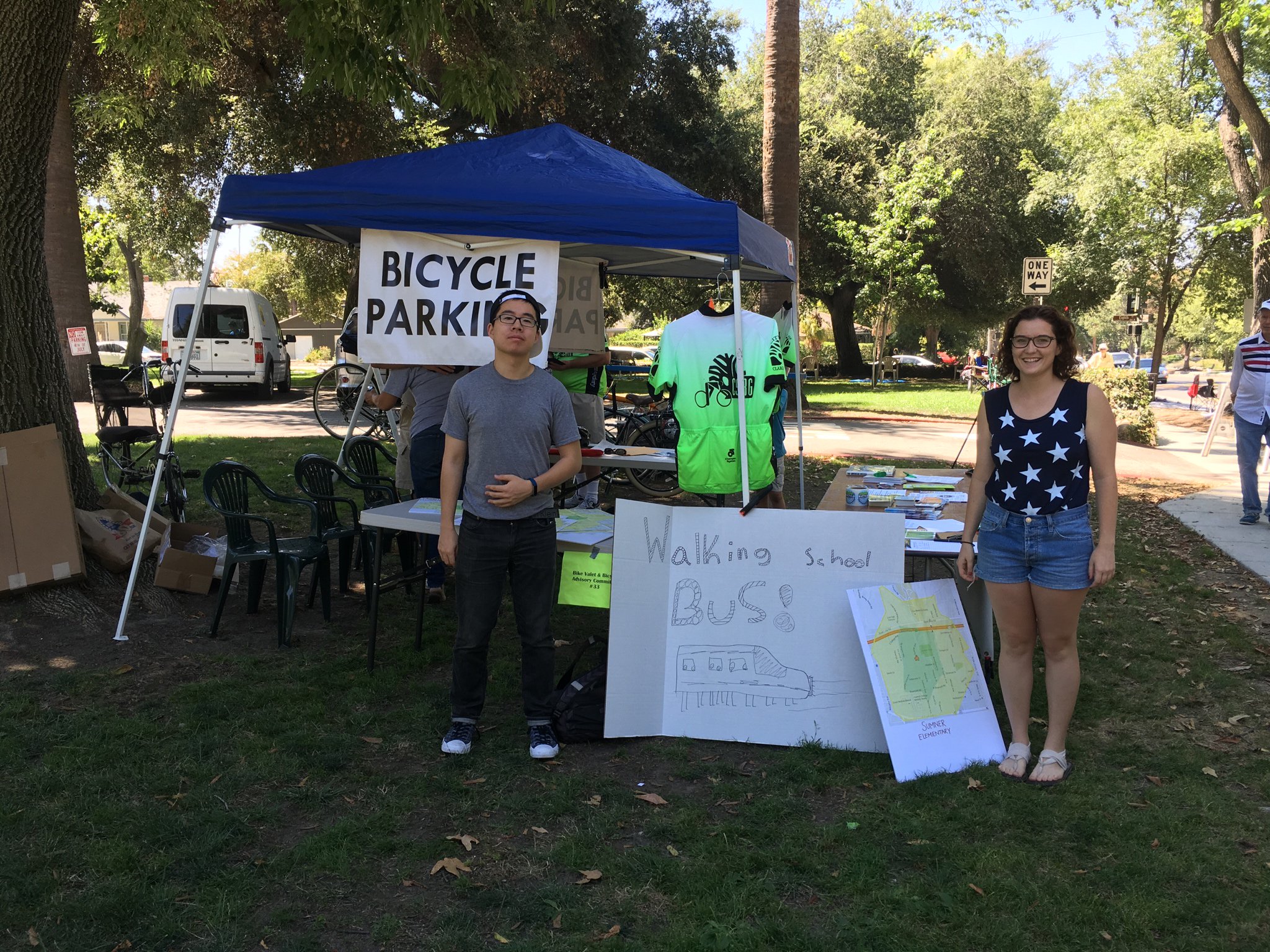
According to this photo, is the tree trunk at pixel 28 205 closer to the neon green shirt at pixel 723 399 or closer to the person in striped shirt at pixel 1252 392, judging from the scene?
the neon green shirt at pixel 723 399

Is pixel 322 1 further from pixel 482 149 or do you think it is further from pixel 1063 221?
pixel 1063 221

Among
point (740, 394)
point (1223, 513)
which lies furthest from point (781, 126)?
point (740, 394)

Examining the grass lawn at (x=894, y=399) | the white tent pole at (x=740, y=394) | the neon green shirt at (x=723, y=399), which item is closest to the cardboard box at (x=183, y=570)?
the neon green shirt at (x=723, y=399)

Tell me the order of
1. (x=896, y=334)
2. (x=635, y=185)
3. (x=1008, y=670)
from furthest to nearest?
1. (x=896, y=334)
2. (x=635, y=185)
3. (x=1008, y=670)

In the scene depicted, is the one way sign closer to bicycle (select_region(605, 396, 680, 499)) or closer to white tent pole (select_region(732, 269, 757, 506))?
bicycle (select_region(605, 396, 680, 499))

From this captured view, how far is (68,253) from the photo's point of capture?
16.0 metres

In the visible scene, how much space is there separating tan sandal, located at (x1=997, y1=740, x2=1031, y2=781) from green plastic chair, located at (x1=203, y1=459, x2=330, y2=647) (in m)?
3.67

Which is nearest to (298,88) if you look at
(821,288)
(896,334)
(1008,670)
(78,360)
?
(78,360)

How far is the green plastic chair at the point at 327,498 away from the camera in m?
5.88

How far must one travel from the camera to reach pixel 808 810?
369cm

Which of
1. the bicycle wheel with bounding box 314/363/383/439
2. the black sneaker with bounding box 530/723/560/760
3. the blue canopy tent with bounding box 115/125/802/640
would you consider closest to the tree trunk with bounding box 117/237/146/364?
the bicycle wheel with bounding box 314/363/383/439

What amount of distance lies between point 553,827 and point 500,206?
287 cm

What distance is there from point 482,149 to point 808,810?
3.82 metres

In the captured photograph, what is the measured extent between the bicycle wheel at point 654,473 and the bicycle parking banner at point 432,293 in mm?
4436
